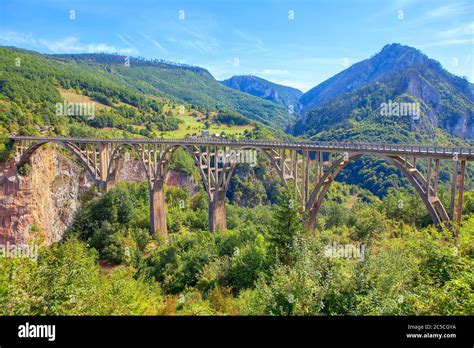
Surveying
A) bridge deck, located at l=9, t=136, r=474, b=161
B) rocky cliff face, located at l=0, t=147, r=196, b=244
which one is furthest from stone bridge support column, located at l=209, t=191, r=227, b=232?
rocky cliff face, located at l=0, t=147, r=196, b=244

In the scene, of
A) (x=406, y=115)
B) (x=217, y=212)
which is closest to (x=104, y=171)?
(x=217, y=212)

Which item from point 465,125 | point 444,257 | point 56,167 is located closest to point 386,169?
point 465,125

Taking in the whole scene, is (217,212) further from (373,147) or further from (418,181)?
(418,181)

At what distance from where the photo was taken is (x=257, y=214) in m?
58.1

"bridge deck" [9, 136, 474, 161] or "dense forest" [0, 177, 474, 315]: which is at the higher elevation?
"bridge deck" [9, 136, 474, 161]

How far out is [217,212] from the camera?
35188 mm

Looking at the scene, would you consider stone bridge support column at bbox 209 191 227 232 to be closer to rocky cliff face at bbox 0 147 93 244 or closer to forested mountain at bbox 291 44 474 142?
rocky cliff face at bbox 0 147 93 244

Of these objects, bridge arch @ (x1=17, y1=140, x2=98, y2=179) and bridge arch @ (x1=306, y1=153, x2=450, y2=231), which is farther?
bridge arch @ (x1=17, y1=140, x2=98, y2=179)

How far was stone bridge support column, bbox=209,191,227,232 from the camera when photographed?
34625 millimetres

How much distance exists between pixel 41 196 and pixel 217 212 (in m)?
33.0

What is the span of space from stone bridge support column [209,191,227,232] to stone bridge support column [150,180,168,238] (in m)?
9.07

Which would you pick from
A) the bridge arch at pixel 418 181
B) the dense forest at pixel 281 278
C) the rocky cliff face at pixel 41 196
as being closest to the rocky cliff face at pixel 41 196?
the rocky cliff face at pixel 41 196

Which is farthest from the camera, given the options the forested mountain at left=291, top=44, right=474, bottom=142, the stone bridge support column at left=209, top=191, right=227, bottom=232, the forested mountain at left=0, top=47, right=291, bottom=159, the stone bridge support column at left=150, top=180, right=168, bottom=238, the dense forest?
the forested mountain at left=291, top=44, right=474, bottom=142

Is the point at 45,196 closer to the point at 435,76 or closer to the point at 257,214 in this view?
the point at 257,214
